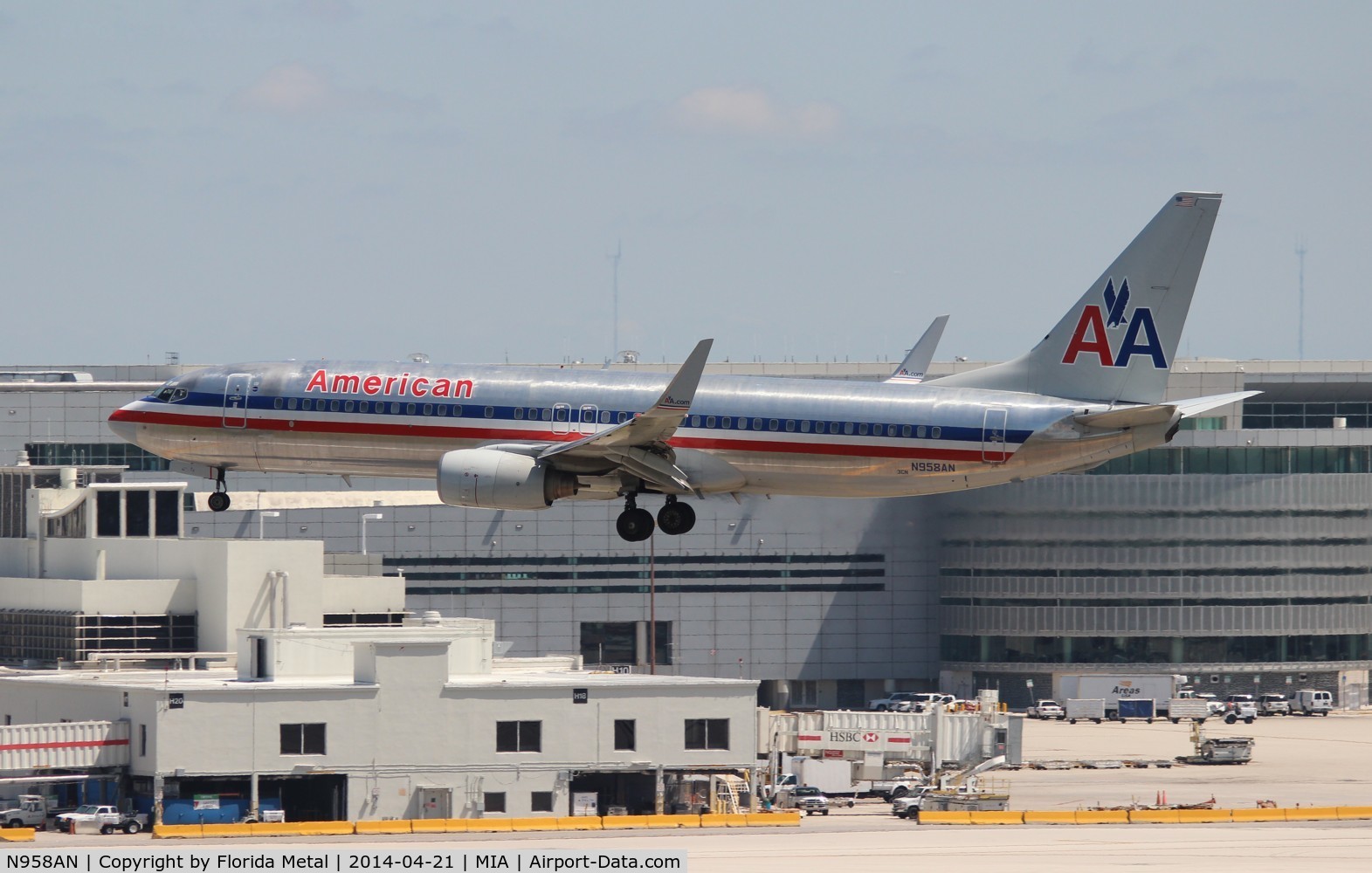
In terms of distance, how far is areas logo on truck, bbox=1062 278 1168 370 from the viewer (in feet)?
236

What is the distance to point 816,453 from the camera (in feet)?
227

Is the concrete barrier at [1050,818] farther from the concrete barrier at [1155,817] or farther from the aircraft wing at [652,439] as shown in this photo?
the aircraft wing at [652,439]

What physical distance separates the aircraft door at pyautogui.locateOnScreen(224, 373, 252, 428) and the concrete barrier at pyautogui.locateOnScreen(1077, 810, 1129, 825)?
1442 inches

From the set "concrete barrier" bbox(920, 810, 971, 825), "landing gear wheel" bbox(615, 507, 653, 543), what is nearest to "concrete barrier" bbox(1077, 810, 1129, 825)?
"concrete barrier" bbox(920, 810, 971, 825)

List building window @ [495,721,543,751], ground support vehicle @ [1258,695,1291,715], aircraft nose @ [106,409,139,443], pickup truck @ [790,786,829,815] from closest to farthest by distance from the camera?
aircraft nose @ [106,409,139,443], building window @ [495,721,543,751], pickup truck @ [790,786,829,815], ground support vehicle @ [1258,695,1291,715]

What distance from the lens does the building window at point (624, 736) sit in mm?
96438

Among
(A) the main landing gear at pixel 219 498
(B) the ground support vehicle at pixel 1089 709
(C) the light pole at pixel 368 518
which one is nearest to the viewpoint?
(A) the main landing gear at pixel 219 498

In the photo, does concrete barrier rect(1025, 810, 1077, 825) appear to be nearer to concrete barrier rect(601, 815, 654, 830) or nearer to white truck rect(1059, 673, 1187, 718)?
concrete barrier rect(601, 815, 654, 830)

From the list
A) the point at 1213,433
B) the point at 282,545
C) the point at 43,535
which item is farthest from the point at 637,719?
the point at 1213,433

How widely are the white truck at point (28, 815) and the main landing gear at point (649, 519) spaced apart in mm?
29052

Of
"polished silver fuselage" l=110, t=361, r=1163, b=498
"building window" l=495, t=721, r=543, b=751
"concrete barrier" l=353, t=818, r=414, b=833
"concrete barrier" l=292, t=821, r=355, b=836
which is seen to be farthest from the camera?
"building window" l=495, t=721, r=543, b=751

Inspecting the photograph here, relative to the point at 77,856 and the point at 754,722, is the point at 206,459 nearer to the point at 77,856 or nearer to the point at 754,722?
the point at 77,856

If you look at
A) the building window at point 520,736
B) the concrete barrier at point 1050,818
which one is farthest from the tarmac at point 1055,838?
the building window at point 520,736

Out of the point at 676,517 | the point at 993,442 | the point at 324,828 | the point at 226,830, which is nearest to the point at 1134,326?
the point at 993,442
